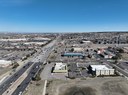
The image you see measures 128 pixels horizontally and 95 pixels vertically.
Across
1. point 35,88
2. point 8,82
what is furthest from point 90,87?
point 8,82

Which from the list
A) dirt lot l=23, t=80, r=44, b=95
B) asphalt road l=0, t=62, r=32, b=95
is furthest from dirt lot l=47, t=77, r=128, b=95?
asphalt road l=0, t=62, r=32, b=95

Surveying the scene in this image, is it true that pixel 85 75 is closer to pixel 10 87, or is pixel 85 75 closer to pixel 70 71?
pixel 70 71

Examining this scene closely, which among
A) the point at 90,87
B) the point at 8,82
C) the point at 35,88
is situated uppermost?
the point at 35,88

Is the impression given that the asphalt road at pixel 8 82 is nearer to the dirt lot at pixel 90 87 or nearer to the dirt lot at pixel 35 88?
the dirt lot at pixel 35 88

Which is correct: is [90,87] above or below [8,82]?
above

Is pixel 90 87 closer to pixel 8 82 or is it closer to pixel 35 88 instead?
pixel 35 88

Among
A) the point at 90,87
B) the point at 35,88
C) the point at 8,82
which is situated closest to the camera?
the point at 35,88

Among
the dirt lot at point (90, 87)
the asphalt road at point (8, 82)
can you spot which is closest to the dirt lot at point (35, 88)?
the dirt lot at point (90, 87)

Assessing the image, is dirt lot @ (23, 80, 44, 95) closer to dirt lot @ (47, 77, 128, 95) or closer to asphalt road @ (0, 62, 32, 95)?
dirt lot @ (47, 77, 128, 95)

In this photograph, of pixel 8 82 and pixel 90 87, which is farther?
pixel 8 82
